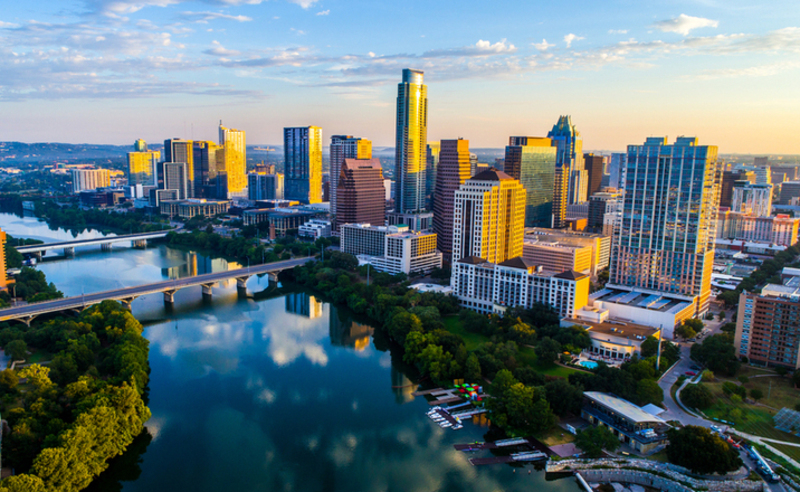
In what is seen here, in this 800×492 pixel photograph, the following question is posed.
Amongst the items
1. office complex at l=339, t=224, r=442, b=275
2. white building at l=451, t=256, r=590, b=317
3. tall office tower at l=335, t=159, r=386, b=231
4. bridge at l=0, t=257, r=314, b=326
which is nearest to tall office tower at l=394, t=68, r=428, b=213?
tall office tower at l=335, t=159, r=386, b=231

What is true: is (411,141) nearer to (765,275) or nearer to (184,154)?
(765,275)

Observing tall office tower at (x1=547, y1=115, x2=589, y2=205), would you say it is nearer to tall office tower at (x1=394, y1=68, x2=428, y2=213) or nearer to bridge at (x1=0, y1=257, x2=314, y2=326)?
tall office tower at (x1=394, y1=68, x2=428, y2=213)

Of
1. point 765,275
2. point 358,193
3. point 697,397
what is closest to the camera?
point 697,397

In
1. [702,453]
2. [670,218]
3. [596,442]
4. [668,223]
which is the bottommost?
[596,442]

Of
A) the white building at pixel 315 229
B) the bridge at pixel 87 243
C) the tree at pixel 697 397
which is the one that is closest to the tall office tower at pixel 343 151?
the white building at pixel 315 229

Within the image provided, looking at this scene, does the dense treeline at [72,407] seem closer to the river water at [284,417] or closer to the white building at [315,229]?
the river water at [284,417]

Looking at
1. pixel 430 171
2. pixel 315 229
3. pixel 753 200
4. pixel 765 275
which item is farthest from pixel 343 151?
pixel 753 200
